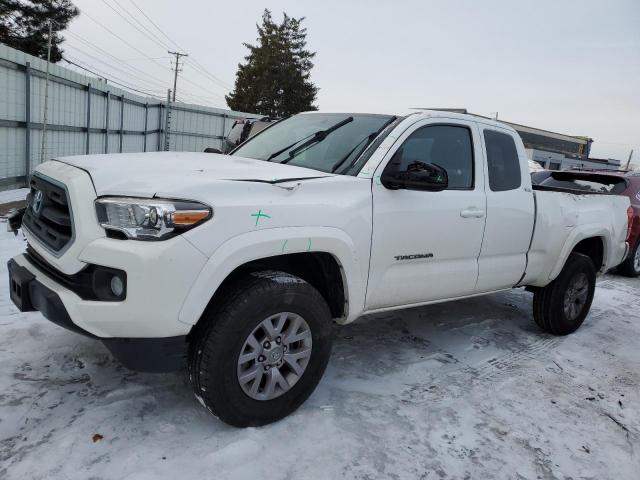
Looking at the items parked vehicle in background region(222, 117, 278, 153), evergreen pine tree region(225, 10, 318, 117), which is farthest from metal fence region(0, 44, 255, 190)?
evergreen pine tree region(225, 10, 318, 117)

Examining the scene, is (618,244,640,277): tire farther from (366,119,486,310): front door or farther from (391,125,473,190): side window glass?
(391,125,473,190): side window glass

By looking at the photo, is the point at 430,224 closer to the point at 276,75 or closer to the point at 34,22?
the point at 34,22

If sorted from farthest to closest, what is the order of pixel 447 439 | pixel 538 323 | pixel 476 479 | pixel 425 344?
1. pixel 538 323
2. pixel 425 344
3. pixel 447 439
4. pixel 476 479

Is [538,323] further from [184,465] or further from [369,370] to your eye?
[184,465]

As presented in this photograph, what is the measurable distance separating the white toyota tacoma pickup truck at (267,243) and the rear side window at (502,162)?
2 centimetres

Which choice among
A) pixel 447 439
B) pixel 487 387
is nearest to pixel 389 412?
pixel 447 439

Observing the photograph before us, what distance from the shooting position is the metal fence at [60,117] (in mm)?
9109

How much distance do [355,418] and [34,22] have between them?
32101 mm

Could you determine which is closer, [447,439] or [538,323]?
[447,439]

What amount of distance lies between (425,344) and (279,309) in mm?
2018

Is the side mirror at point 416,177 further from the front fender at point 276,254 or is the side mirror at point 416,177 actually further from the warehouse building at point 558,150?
the warehouse building at point 558,150

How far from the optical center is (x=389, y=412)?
10.3 ft

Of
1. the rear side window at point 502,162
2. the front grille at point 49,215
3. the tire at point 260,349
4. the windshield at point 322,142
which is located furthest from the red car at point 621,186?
the front grille at point 49,215

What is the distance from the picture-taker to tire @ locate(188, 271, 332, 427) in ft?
8.39
